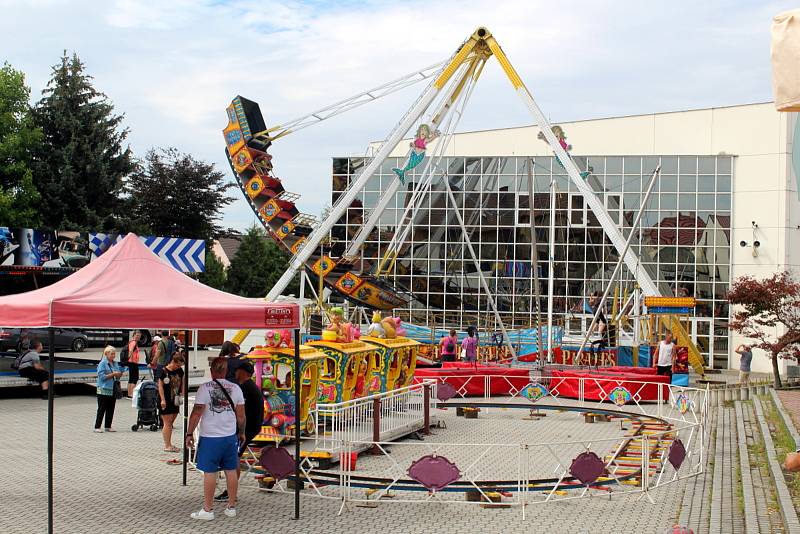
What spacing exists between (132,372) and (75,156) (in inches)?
1123

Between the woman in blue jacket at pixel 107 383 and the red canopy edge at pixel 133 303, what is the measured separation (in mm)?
5654

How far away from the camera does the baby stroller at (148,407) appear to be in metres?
16.9

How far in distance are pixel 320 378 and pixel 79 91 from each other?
37063mm

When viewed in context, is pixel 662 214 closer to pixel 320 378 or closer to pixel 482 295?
pixel 482 295

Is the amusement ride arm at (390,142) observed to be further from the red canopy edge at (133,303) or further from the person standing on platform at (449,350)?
the red canopy edge at (133,303)

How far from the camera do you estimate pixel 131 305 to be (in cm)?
950

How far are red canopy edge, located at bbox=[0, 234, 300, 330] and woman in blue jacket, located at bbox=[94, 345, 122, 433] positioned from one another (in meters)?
5.65

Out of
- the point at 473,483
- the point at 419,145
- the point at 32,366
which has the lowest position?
the point at 473,483

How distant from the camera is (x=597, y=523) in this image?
10336 millimetres

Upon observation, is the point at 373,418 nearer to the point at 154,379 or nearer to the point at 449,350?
the point at 154,379

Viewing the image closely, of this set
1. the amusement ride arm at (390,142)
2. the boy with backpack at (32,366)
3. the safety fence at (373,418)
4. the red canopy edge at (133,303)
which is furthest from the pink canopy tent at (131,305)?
the amusement ride arm at (390,142)

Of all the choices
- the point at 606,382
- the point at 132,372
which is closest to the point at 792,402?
the point at 606,382

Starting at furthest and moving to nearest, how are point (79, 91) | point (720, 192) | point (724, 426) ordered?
point (79, 91)
point (720, 192)
point (724, 426)

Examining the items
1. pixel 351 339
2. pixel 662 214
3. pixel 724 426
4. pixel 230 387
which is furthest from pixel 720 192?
pixel 230 387
